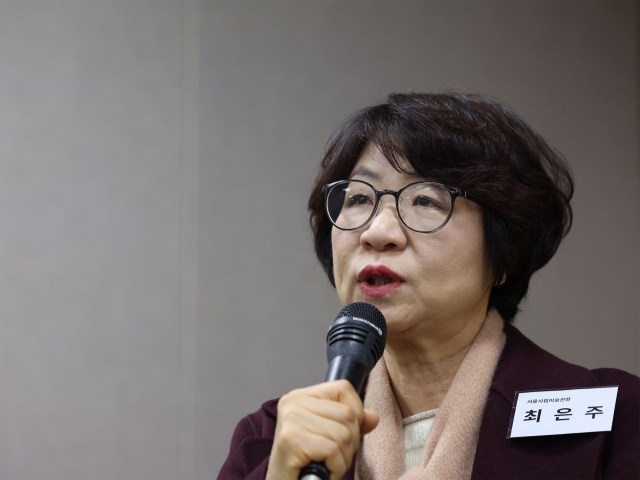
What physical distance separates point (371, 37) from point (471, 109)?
1333mm

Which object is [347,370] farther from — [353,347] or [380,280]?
[380,280]

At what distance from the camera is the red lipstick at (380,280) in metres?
1.40

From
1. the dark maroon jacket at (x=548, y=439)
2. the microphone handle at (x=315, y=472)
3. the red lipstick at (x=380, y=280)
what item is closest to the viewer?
the microphone handle at (x=315, y=472)

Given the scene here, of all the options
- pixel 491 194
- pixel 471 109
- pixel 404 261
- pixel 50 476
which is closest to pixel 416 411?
pixel 404 261

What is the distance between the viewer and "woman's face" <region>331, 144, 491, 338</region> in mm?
1407

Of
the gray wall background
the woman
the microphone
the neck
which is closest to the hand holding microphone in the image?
the microphone

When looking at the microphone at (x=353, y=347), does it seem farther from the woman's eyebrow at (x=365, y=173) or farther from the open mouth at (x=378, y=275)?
the woman's eyebrow at (x=365, y=173)

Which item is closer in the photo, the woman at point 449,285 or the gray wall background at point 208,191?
the woman at point 449,285

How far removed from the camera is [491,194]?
4.83 feet

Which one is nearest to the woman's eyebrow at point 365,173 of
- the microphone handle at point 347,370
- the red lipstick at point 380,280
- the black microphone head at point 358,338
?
the red lipstick at point 380,280

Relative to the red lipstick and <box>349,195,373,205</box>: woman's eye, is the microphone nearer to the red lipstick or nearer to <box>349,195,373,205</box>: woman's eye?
the red lipstick

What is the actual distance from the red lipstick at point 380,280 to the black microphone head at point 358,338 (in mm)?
276

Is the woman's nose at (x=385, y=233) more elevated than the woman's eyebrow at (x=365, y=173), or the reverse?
the woman's eyebrow at (x=365, y=173)

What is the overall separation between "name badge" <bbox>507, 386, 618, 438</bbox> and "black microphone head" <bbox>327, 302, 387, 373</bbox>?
1.34ft
